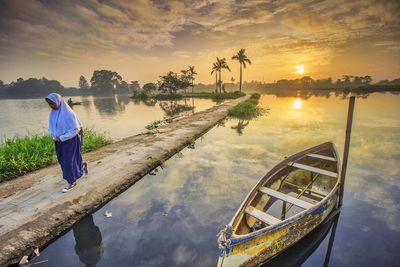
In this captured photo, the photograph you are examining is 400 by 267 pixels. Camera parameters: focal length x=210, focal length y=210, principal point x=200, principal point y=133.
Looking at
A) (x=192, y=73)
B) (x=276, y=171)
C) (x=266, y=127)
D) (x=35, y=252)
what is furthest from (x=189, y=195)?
(x=192, y=73)

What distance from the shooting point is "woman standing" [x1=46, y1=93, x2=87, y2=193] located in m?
5.16

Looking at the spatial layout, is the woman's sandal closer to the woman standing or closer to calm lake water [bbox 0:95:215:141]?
the woman standing

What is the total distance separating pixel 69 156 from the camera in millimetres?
5355

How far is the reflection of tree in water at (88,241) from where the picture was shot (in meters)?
3.80

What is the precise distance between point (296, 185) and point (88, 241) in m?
5.04

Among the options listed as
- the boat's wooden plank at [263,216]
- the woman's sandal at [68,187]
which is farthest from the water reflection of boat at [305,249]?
the woman's sandal at [68,187]

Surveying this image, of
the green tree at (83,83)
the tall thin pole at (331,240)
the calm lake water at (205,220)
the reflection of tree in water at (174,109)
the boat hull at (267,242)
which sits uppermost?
the green tree at (83,83)

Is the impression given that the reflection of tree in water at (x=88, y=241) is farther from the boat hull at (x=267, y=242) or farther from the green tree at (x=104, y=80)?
the green tree at (x=104, y=80)

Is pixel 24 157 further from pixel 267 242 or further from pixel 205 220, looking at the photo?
pixel 267 242

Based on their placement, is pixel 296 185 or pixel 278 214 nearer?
pixel 278 214

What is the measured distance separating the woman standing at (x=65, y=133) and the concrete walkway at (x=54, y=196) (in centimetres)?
63

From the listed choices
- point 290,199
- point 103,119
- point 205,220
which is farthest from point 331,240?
point 103,119

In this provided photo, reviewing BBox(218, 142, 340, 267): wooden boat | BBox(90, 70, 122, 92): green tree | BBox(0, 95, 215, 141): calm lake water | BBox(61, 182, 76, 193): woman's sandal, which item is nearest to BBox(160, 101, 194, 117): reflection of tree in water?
BBox(0, 95, 215, 141): calm lake water

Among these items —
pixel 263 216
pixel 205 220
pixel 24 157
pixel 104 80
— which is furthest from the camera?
pixel 104 80
